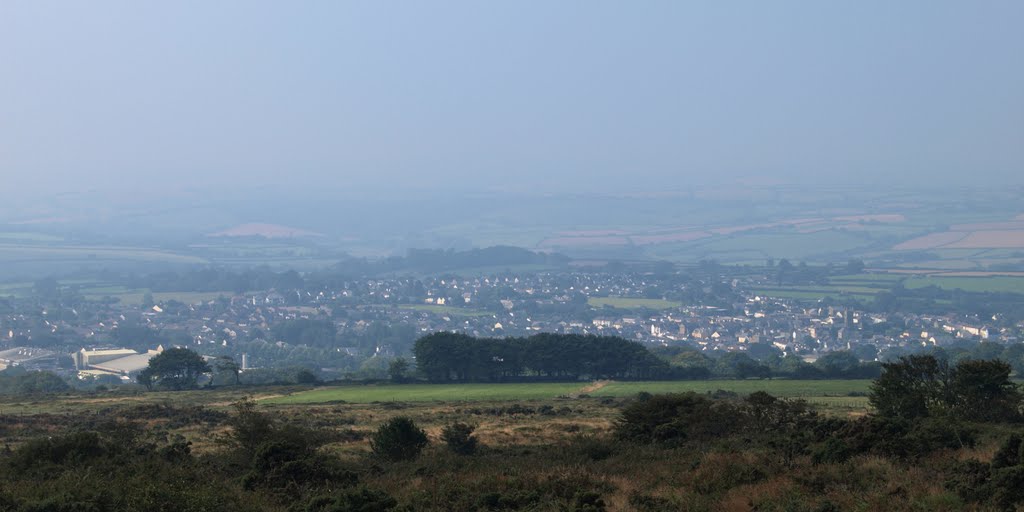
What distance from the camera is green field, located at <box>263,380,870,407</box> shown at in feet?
152

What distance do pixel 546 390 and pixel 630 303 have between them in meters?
94.0

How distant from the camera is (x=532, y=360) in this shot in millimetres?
60719

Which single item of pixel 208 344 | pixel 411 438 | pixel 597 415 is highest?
pixel 411 438

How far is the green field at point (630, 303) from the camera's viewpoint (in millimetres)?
141000

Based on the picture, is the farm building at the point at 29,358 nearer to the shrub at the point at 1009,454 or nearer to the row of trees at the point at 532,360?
the row of trees at the point at 532,360

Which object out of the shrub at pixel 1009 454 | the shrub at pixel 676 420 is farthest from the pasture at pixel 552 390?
the shrub at pixel 1009 454

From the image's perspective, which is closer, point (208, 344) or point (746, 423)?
point (746, 423)

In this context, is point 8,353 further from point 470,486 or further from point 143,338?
point 470,486

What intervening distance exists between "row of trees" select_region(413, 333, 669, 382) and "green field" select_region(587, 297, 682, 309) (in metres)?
78.2

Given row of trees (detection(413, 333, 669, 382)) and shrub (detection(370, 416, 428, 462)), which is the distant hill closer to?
row of trees (detection(413, 333, 669, 382))

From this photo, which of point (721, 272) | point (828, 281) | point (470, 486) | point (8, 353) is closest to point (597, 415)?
point (470, 486)

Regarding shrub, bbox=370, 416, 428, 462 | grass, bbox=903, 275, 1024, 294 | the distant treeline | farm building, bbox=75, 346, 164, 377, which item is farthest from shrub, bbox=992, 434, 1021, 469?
grass, bbox=903, 275, 1024, 294

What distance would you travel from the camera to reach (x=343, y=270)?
191 meters

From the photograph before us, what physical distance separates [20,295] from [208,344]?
181 ft
